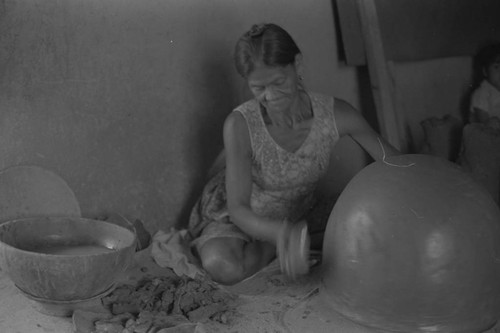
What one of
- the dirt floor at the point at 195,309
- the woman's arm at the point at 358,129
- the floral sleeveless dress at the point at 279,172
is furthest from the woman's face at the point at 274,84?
the dirt floor at the point at 195,309

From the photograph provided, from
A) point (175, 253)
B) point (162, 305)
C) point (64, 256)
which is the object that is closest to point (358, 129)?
point (175, 253)

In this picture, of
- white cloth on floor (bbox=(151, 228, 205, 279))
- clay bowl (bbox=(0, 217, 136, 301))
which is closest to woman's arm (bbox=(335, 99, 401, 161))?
white cloth on floor (bbox=(151, 228, 205, 279))

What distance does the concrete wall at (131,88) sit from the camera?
10.1ft

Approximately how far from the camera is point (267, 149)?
3.06 meters

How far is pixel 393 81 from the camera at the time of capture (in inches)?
156

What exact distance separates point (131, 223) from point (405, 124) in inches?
73.1

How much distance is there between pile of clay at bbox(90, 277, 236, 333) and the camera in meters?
2.56

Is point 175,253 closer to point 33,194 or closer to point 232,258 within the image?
point 232,258

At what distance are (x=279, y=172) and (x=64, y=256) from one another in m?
1.08

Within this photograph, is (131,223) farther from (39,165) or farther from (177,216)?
(39,165)

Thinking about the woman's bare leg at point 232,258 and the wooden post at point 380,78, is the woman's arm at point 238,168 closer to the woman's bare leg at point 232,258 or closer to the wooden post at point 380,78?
the woman's bare leg at point 232,258

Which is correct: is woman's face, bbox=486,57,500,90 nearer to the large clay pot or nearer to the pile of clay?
the large clay pot

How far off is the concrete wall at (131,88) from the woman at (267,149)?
16.1 inches

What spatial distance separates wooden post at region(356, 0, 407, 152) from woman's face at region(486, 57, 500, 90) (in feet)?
3.10
